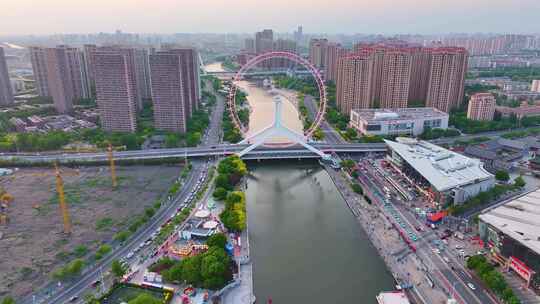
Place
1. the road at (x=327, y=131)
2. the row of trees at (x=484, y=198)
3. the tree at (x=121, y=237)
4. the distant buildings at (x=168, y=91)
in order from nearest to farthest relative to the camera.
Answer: the tree at (x=121, y=237), the row of trees at (x=484, y=198), the distant buildings at (x=168, y=91), the road at (x=327, y=131)

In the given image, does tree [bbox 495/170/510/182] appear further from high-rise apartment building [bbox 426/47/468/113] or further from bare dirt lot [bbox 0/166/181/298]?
bare dirt lot [bbox 0/166/181/298]

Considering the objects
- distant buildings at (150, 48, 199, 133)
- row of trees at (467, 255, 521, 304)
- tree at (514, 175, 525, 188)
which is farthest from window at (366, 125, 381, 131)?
row of trees at (467, 255, 521, 304)

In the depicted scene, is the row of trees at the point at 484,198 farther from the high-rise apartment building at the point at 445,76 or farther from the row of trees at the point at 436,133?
the high-rise apartment building at the point at 445,76

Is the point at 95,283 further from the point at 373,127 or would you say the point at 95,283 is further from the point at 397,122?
the point at 397,122

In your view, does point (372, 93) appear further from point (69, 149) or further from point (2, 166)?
point (2, 166)

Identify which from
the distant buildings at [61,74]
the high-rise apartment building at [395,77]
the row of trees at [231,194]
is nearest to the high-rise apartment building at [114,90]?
the distant buildings at [61,74]
